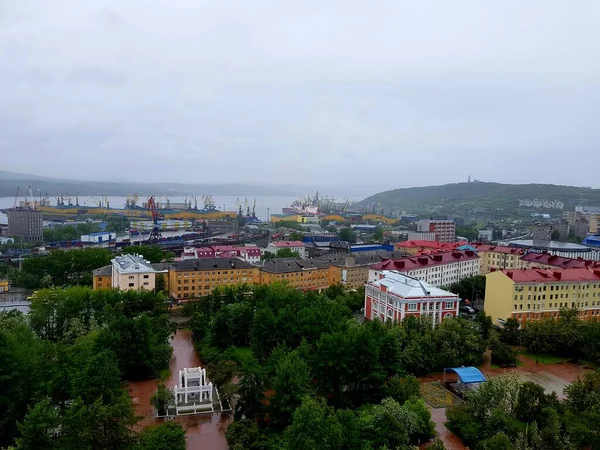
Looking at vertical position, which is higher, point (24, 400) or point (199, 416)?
point (24, 400)

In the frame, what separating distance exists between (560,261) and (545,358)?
1205cm

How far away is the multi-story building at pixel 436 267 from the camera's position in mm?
30391

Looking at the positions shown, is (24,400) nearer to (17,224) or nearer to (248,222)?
(17,224)

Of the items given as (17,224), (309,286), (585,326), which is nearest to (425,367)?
(585,326)

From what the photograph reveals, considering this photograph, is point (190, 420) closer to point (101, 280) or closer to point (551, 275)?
point (101, 280)

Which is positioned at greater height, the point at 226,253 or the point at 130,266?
the point at 130,266

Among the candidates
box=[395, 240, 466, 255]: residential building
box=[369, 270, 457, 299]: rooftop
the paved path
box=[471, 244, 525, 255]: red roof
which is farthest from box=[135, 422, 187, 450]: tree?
box=[395, 240, 466, 255]: residential building

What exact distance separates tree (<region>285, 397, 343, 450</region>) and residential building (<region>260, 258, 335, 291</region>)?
67.4 feet

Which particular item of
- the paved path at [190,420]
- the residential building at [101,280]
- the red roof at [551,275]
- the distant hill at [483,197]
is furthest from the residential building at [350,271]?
the distant hill at [483,197]

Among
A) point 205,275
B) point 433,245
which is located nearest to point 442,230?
point 433,245

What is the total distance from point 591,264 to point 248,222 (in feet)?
225

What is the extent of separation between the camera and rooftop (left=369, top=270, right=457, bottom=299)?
2248 cm

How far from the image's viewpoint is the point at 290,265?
33469 mm

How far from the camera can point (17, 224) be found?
65.2 meters
